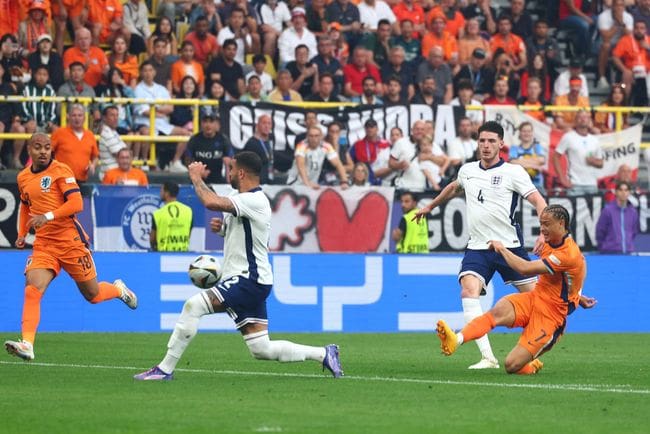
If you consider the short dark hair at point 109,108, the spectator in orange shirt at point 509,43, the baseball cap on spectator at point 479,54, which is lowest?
the short dark hair at point 109,108

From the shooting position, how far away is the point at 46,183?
14.5 m

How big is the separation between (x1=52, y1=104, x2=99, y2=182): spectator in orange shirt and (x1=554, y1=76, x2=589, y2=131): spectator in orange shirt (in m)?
8.66

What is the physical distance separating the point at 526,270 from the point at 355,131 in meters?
10.9

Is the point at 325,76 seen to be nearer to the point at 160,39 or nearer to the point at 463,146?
the point at 463,146

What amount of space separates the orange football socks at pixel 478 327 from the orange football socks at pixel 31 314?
4.23 metres

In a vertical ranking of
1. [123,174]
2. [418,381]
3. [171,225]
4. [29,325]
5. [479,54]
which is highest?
[479,54]

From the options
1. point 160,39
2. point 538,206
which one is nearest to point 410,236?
point 160,39

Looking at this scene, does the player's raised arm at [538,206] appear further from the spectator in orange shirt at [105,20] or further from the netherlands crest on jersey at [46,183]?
the spectator in orange shirt at [105,20]

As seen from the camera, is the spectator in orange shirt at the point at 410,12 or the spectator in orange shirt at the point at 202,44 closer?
the spectator in orange shirt at the point at 202,44

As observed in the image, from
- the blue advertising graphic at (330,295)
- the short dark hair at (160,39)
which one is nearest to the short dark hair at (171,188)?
the blue advertising graphic at (330,295)

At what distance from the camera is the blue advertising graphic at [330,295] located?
19875mm

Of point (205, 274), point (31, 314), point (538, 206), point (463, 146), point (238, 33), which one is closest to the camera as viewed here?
point (205, 274)

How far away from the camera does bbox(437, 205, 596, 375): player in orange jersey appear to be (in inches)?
492

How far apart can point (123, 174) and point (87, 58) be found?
2.97 metres
